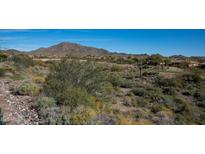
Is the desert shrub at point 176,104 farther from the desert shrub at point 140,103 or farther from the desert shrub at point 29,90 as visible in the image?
the desert shrub at point 29,90

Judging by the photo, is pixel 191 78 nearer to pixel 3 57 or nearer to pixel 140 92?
pixel 140 92

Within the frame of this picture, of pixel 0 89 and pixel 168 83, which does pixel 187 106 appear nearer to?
pixel 168 83

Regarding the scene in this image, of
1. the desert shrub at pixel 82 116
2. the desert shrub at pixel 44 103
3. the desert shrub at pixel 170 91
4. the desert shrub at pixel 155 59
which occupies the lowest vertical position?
the desert shrub at pixel 82 116

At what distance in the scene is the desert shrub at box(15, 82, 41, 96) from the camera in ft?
33.4

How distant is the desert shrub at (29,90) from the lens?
10188mm

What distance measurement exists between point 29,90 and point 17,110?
5.49 ft

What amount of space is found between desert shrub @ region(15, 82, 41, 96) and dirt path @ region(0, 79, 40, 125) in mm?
253

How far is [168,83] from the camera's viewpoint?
11250 mm

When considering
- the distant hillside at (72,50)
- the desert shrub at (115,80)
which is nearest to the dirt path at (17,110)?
the distant hillside at (72,50)

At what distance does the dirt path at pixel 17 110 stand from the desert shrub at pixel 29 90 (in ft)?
0.83

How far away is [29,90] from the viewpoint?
407 inches

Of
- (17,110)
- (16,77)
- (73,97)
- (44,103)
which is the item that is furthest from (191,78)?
(16,77)
